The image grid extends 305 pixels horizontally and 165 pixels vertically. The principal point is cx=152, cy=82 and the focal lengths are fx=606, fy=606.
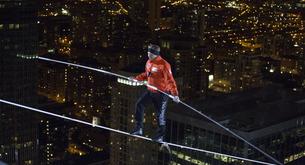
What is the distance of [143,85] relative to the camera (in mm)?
5301

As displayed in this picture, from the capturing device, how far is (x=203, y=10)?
146ft

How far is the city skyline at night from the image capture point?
14797 millimetres

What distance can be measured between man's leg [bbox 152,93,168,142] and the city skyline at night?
0.79ft

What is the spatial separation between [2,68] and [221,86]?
12572 mm

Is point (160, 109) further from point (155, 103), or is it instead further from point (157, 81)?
point (157, 81)

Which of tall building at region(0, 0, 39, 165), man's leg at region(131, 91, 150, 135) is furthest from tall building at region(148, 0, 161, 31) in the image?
man's leg at region(131, 91, 150, 135)

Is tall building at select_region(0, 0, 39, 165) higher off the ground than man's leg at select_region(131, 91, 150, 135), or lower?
lower

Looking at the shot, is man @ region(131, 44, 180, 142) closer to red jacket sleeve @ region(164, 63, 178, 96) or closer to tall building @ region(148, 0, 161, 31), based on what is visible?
red jacket sleeve @ region(164, 63, 178, 96)

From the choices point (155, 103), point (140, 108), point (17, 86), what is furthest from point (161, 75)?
point (17, 86)

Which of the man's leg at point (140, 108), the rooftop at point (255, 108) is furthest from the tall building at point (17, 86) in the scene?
the man's leg at point (140, 108)

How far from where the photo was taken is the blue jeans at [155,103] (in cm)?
447

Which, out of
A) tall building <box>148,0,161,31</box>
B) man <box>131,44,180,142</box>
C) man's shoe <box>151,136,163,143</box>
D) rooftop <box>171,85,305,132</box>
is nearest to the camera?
man <box>131,44,180,142</box>

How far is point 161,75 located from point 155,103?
385 mm

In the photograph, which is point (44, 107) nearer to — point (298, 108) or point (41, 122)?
point (41, 122)
